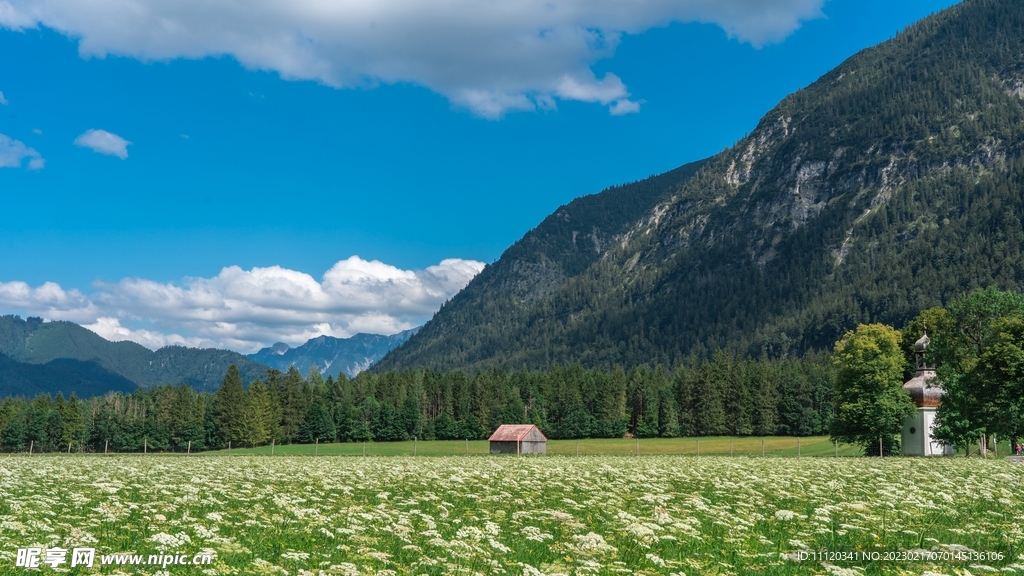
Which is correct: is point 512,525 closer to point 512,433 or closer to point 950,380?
point 950,380

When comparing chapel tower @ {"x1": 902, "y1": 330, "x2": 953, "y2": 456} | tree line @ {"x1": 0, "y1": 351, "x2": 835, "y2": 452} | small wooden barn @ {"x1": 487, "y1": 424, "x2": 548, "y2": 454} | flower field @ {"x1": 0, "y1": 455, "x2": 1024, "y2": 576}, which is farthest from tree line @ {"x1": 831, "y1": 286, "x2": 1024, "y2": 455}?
tree line @ {"x1": 0, "y1": 351, "x2": 835, "y2": 452}

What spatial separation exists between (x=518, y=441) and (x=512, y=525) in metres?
93.2

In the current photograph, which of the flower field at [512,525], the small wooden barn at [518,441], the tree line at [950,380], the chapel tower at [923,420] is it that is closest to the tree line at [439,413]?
the small wooden barn at [518,441]

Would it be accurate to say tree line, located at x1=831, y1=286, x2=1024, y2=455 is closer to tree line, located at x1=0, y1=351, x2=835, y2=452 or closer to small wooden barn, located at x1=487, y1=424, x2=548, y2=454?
small wooden barn, located at x1=487, y1=424, x2=548, y2=454

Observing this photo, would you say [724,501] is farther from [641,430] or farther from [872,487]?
[641,430]

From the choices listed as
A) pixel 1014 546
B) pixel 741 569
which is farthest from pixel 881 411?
pixel 741 569

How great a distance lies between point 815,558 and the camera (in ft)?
54.0

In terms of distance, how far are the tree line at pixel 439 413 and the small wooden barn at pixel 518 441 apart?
49110 millimetres

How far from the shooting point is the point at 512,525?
66.3 feet

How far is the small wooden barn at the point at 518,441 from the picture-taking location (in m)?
113

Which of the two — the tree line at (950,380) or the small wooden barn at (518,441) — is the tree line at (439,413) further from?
the tree line at (950,380)

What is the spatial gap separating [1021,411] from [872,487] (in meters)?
46.0

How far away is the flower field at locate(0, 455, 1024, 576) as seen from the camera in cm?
1514

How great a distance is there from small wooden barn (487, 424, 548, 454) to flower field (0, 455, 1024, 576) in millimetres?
80580
